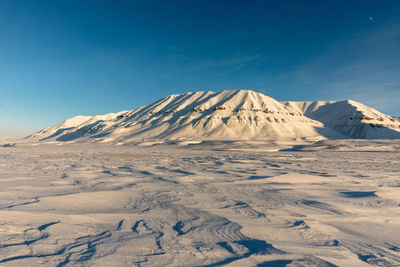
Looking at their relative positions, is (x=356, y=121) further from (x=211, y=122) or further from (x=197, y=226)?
(x=197, y=226)

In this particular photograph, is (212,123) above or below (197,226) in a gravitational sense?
above

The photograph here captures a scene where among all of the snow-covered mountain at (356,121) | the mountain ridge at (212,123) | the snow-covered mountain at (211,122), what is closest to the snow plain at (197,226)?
the mountain ridge at (212,123)

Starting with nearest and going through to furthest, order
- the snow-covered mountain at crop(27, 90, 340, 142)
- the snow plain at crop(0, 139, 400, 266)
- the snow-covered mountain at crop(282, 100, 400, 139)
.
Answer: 1. the snow plain at crop(0, 139, 400, 266)
2. the snow-covered mountain at crop(27, 90, 340, 142)
3. the snow-covered mountain at crop(282, 100, 400, 139)

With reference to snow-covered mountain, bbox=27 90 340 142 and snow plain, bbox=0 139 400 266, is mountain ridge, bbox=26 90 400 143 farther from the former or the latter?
snow plain, bbox=0 139 400 266

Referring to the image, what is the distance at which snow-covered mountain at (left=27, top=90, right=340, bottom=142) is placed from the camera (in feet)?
221

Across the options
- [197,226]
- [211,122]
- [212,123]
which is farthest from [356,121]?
[197,226]

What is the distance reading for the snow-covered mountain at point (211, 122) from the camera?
2650 inches

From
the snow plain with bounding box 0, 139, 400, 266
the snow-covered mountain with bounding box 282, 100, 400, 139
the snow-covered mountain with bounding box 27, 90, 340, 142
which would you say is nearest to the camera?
the snow plain with bounding box 0, 139, 400, 266

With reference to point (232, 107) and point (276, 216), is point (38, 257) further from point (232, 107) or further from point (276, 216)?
point (232, 107)

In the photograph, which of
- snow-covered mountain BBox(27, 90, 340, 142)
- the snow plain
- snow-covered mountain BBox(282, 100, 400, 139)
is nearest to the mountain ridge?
snow-covered mountain BBox(27, 90, 340, 142)

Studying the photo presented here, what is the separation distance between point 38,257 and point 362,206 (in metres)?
5.72

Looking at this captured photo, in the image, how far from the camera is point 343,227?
374 centimetres

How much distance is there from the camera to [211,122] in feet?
239

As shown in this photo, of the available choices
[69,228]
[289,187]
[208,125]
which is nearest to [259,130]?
[208,125]
